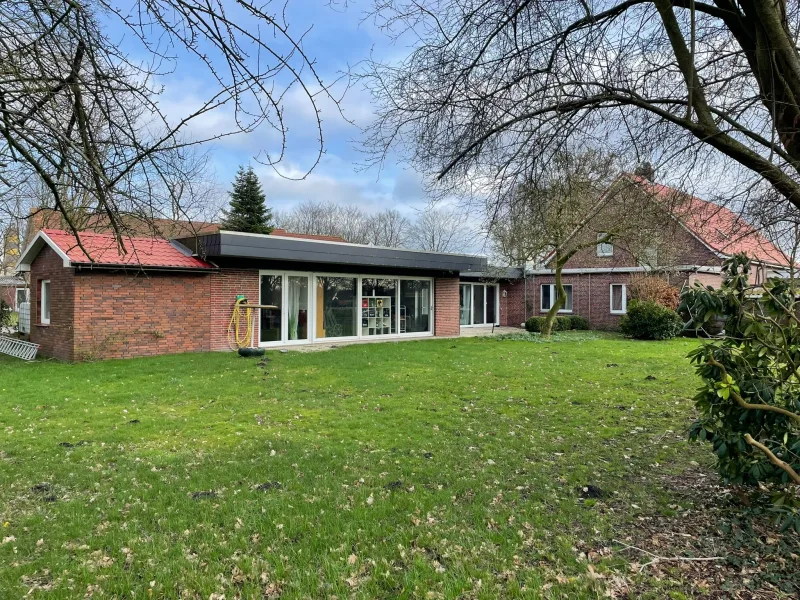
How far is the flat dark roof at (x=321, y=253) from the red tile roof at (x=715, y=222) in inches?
328

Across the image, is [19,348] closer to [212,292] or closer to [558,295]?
[212,292]

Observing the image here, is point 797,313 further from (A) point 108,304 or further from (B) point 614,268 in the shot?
(B) point 614,268

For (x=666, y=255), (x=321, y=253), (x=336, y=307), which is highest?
(x=666, y=255)

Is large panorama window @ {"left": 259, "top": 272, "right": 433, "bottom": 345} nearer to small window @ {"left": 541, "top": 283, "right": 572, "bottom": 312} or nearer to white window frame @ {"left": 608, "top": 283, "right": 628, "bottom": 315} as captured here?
small window @ {"left": 541, "top": 283, "right": 572, "bottom": 312}

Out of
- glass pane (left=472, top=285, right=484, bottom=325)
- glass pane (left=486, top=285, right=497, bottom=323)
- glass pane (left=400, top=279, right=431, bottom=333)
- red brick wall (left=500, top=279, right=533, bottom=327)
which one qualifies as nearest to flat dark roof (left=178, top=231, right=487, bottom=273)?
glass pane (left=400, top=279, right=431, bottom=333)

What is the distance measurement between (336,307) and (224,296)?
374 centimetres

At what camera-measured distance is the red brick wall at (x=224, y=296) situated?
45.3 ft

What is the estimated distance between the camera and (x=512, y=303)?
85.1 feet

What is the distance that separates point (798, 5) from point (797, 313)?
122 inches

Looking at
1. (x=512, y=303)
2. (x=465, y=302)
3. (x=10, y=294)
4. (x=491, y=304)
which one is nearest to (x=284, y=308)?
(x=465, y=302)

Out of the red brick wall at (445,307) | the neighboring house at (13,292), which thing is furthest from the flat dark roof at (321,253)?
the neighboring house at (13,292)

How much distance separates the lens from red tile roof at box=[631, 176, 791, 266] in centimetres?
553

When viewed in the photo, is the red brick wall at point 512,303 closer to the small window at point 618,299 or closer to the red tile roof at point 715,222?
the small window at point 618,299

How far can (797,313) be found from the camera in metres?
3.79
